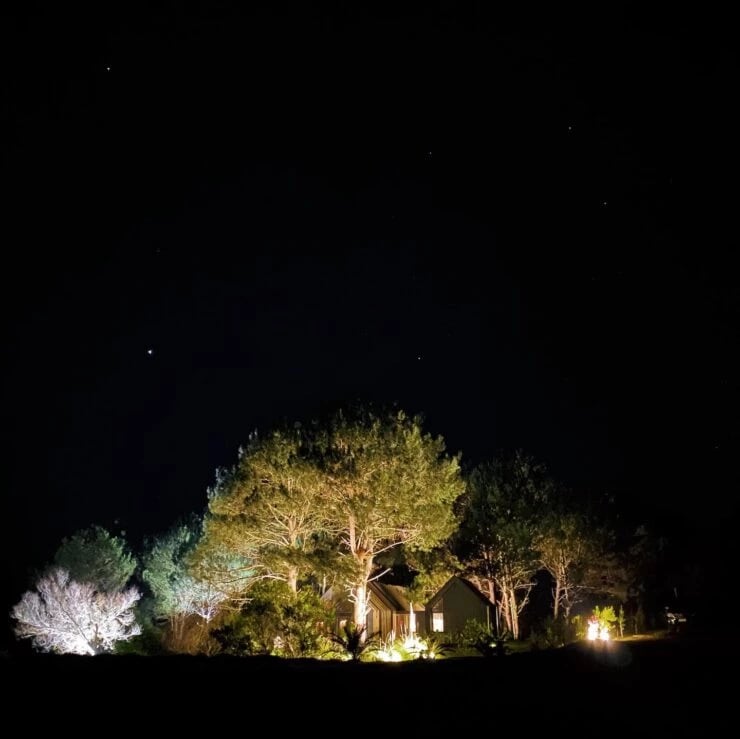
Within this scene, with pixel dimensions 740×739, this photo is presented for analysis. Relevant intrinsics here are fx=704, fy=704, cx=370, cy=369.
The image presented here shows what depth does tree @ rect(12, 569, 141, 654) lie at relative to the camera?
32.6 meters

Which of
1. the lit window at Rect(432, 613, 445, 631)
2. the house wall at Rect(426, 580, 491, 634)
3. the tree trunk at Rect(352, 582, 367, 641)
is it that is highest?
the tree trunk at Rect(352, 582, 367, 641)

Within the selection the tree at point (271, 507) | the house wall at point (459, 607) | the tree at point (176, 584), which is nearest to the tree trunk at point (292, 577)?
the tree at point (271, 507)

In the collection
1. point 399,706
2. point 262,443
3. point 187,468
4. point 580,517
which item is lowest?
point 399,706

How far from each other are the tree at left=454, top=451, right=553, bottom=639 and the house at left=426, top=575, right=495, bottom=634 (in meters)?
0.82

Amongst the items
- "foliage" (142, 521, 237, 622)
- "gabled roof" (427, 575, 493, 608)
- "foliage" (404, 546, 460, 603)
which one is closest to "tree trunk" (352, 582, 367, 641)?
"foliage" (404, 546, 460, 603)

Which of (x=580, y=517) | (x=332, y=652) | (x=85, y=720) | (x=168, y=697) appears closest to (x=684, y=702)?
(x=168, y=697)

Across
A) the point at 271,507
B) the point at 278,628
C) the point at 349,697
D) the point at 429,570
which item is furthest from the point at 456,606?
the point at 349,697

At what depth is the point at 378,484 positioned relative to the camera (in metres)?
23.4

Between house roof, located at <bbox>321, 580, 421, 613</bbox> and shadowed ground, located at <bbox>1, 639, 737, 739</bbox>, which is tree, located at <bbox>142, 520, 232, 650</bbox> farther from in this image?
shadowed ground, located at <bbox>1, 639, 737, 739</bbox>

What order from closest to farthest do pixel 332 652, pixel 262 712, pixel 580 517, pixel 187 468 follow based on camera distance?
pixel 262 712, pixel 332 652, pixel 580 517, pixel 187 468

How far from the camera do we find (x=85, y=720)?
19.8 feet

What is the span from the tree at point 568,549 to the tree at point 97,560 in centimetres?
2804

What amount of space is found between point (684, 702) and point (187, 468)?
9290 centimetres

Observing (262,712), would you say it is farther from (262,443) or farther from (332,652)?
(262,443)
